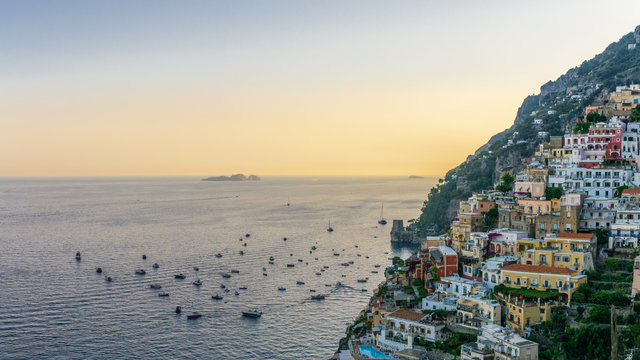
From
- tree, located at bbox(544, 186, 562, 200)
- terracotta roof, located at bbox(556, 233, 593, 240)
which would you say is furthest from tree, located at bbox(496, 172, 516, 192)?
terracotta roof, located at bbox(556, 233, 593, 240)

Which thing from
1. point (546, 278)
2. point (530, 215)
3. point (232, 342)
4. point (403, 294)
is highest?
point (530, 215)

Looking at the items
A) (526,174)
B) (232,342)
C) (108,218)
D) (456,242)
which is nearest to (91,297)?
(232,342)

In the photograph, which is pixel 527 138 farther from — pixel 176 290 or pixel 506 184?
pixel 176 290

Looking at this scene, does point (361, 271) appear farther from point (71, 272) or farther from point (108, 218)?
point (108, 218)

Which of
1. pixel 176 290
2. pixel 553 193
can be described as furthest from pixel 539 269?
pixel 176 290

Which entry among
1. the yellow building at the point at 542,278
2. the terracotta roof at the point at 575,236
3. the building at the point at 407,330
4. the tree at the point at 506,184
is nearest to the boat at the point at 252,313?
the building at the point at 407,330
